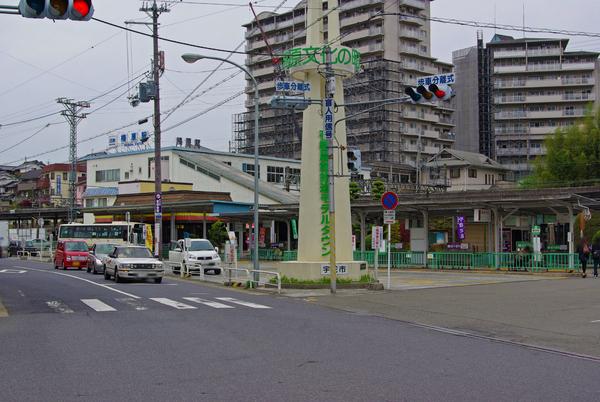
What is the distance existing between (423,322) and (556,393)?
26.7 feet

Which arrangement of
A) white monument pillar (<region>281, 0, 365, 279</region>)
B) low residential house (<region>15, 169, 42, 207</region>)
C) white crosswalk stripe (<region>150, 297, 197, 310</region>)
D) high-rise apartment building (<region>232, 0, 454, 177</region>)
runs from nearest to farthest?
Result: white crosswalk stripe (<region>150, 297, 197, 310</region>), white monument pillar (<region>281, 0, 365, 279</region>), high-rise apartment building (<region>232, 0, 454, 177</region>), low residential house (<region>15, 169, 42, 207</region>)

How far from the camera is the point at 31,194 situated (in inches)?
4178

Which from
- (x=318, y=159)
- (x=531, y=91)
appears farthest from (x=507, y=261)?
(x=531, y=91)

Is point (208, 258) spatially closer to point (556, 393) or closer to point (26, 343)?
point (26, 343)

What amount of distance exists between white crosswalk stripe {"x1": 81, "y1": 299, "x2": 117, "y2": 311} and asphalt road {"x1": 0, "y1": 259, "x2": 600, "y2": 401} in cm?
45

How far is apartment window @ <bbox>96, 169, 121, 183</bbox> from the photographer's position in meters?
83.6

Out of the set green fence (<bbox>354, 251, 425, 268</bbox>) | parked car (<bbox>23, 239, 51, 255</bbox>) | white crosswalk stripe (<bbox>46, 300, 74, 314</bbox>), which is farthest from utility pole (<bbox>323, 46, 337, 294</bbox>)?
parked car (<bbox>23, 239, 51, 255</bbox>)

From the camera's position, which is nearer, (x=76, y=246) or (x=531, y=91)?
(x=76, y=246)

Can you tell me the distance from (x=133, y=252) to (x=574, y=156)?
43.0m

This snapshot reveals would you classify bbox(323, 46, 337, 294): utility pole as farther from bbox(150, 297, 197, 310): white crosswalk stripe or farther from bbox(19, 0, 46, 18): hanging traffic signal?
bbox(19, 0, 46, 18): hanging traffic signal

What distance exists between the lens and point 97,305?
19.1 meters

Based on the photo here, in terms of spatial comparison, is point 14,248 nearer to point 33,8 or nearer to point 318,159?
point 318,159

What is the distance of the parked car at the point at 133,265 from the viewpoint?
29.4 meters

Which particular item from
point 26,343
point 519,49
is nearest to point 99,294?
point 26,343
